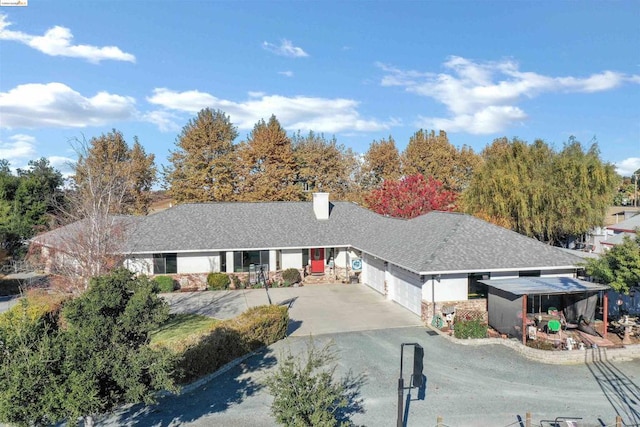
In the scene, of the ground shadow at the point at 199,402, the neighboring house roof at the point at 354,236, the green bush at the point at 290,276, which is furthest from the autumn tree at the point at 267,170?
the ground shadow at the point at 199,402

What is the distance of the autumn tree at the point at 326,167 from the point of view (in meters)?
53.3

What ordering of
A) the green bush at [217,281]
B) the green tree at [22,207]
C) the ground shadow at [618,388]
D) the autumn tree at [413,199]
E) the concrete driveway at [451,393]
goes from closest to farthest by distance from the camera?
the concrete driveway at [451,393] → the ground shadow at [618,388] → the green bush at [217,281] → the autumn tree at [413,199] → the green tree at [22,207]

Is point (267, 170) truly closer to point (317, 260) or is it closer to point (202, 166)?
point (202, 166)

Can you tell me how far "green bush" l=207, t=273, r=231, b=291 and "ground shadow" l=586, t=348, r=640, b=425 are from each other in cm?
2053

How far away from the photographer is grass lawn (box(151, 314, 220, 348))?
1865 cm

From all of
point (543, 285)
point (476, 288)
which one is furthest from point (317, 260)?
point (543, 285)

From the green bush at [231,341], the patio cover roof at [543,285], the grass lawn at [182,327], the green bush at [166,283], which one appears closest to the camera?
the green bush at [231,341]

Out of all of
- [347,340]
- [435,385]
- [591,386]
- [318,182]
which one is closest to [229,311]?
[347,340]

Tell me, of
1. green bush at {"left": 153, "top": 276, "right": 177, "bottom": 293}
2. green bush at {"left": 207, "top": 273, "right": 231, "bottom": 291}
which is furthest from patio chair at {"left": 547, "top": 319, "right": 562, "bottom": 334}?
green bush at {"left": 153, "top": 276, "right": 177, "bottom": 293}

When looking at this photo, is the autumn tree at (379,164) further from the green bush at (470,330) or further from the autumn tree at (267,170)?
the green bush at (470,330)

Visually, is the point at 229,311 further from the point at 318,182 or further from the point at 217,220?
the point at 318,182

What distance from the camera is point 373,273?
93.5 feet

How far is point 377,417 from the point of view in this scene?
12.0 meters

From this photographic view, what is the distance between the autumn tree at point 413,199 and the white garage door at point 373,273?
9.85 meters
